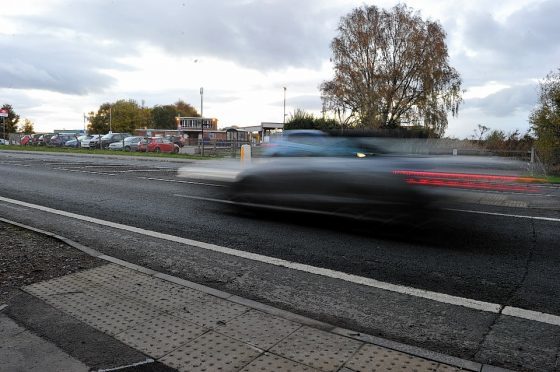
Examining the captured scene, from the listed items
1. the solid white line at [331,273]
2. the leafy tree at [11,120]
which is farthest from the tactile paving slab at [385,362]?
the leafy tree at [11,120]

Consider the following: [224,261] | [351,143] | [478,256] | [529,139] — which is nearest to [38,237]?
[224,261]

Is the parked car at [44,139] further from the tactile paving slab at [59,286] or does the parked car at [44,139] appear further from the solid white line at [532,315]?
the solid white line at [532,315]

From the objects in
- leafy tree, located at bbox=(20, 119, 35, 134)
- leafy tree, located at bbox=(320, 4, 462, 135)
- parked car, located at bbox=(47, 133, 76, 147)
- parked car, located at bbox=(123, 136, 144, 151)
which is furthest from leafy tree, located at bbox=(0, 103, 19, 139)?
Result: leafy tree, located at bbox=(320, 4, 462, 135)

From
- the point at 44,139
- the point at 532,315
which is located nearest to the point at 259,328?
the point at 532,315

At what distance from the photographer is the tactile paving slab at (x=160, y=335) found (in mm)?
3199

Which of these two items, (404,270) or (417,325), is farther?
(404,270)

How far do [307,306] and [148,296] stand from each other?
1.42m

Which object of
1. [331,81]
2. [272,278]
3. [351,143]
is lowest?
[272,278]

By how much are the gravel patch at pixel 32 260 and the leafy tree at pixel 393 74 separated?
1432 inches

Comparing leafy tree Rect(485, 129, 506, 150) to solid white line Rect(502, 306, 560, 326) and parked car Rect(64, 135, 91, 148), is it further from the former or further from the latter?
parked car Rect(64, 135, 91, 148)

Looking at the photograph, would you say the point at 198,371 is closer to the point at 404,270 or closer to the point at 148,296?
the point at 148,296

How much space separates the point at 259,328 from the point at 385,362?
0.97 m

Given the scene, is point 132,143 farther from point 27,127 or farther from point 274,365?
point 27,127

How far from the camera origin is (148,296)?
4145 millimetres
